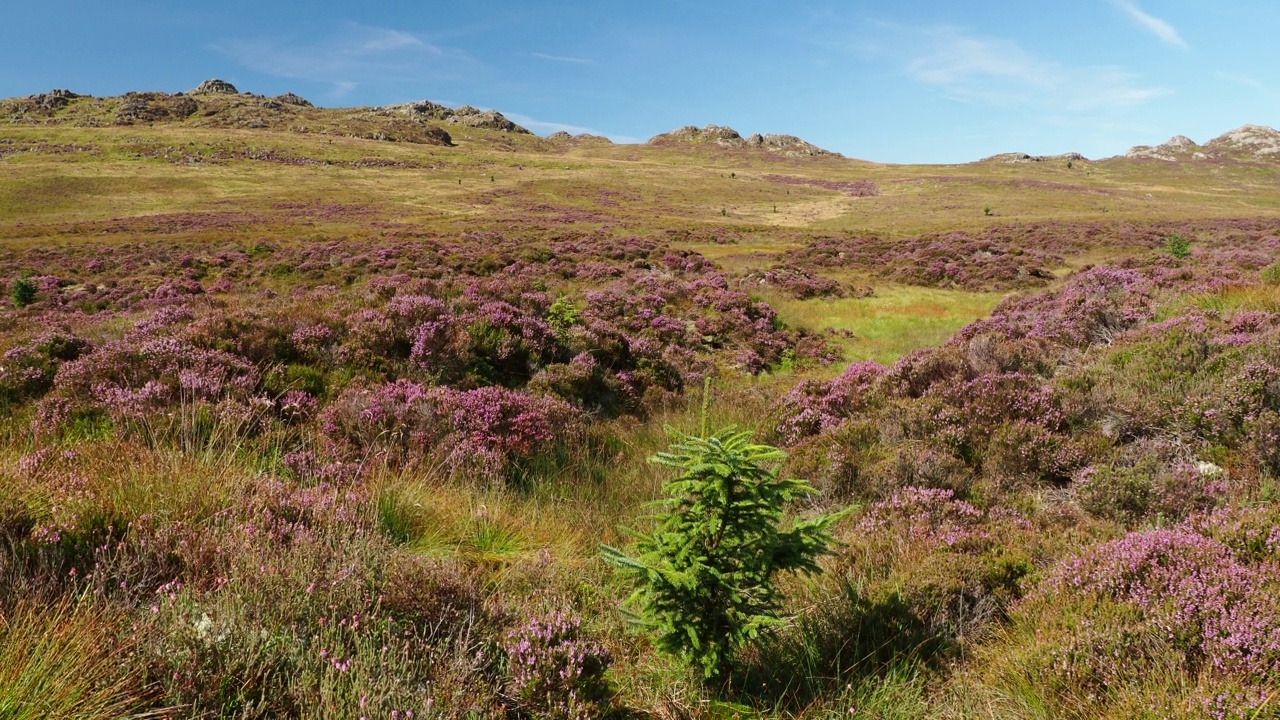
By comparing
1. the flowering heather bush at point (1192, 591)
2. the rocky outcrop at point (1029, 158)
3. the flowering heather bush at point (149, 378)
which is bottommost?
the flowering heather bush at point (1192, 591)

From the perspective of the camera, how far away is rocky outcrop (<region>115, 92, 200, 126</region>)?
456ft

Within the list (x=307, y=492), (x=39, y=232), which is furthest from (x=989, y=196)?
(x=39, y=232)

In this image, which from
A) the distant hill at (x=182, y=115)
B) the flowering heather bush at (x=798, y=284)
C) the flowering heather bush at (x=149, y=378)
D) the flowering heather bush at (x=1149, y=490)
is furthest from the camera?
the distant hill at (x=182, y=115)

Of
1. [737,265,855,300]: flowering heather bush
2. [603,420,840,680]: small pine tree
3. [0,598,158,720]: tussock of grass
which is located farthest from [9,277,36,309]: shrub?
[603,420,840,680]: small pine tree

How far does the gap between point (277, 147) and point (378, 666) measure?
136131mm

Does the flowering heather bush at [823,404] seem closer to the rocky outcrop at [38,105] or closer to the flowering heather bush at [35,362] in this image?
the flowering heather bush at [35,362]

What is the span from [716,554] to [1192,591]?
Result: 2.65 meters

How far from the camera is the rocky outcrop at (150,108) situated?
5468 inches

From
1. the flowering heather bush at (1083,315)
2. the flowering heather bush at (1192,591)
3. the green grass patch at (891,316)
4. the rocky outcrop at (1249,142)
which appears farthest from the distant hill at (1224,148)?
the flowering heather bush at (1192,591)

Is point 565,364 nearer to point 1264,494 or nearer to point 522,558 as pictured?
point 522,558

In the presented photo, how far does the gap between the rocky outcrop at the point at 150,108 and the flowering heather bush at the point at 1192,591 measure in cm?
18478

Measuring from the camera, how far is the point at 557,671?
273 cm

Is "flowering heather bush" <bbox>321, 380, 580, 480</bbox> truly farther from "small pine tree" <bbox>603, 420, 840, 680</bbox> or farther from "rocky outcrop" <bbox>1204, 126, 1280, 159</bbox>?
"rocky outcrop" <bbox>1204, 126, 1280, 159</bbox>

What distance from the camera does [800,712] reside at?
2939mm
